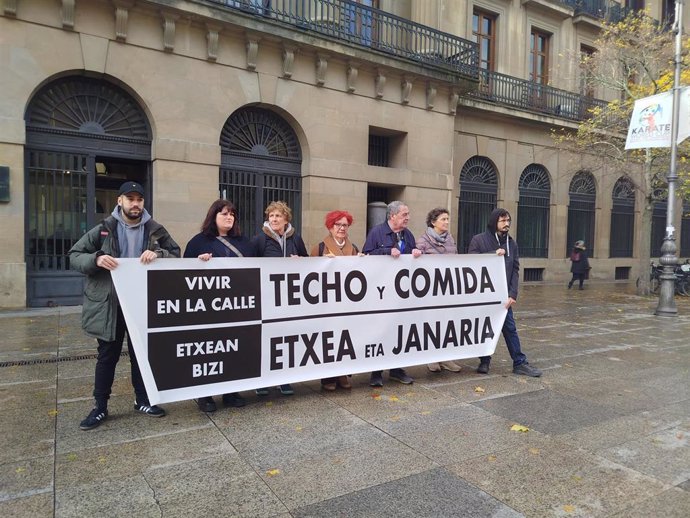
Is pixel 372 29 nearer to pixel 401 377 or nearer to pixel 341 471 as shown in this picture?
pixel 401 377

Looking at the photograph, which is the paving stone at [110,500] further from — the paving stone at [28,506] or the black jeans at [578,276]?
the black jeans at [578,276]

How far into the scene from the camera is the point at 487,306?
5.70 meters

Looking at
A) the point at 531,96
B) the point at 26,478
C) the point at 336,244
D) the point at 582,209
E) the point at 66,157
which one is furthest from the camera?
the point at 582,209

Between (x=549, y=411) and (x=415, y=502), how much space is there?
7.15ft

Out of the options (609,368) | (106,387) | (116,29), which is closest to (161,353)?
(106,387)

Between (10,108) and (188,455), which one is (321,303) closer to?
(188,455)

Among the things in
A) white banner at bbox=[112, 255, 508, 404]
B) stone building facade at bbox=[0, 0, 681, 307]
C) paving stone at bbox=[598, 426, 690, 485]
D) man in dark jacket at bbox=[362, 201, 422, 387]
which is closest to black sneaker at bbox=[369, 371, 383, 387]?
man in dark jacket at bbox=[362, 201, 422, 387]

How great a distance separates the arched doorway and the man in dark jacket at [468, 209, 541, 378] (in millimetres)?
7981

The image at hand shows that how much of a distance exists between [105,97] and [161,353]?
835 cm

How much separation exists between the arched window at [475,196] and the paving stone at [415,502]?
13705 millimetres

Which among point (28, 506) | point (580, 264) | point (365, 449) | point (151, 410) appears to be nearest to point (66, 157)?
point (151, 410)

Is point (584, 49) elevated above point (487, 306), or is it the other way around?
point (584, 49)

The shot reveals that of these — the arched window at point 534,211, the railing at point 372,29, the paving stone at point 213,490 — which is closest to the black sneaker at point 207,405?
the paving stone at point 213,490

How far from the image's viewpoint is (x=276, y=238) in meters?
4.78
